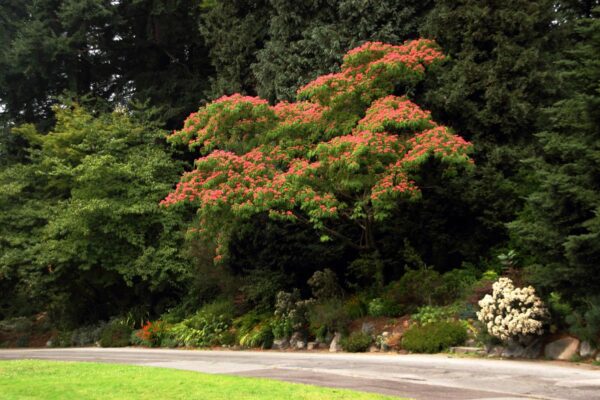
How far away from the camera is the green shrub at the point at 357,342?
15602mm

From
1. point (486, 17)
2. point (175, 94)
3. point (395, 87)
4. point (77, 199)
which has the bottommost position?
point (77, 199)

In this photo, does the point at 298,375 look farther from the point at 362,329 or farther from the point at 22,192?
the point at 22,192

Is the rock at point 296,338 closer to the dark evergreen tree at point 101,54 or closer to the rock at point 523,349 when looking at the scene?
the rock at point 523,349

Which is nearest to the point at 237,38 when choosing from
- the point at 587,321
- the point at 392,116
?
the point at 392,116

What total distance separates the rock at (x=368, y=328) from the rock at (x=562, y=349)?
15.5 ft

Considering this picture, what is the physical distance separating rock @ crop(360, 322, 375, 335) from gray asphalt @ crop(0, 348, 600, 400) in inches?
74.2

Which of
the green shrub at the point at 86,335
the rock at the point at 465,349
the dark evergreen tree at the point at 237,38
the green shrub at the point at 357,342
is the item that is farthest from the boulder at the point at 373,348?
the dark evergreen tree at the point at 237,38

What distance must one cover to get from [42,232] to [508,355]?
19560 mm

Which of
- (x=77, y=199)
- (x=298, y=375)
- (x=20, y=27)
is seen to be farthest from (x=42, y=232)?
(x=298, y=375)

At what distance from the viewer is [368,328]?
1627cm

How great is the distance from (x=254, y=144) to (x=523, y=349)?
9.65 metres

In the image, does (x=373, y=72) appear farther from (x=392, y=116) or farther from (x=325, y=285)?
(x=325, y=285)

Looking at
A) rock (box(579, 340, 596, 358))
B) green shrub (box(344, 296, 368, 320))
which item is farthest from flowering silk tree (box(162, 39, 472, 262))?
rock (box(579, 340, 596, 358))

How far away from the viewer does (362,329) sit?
53.9 feet
